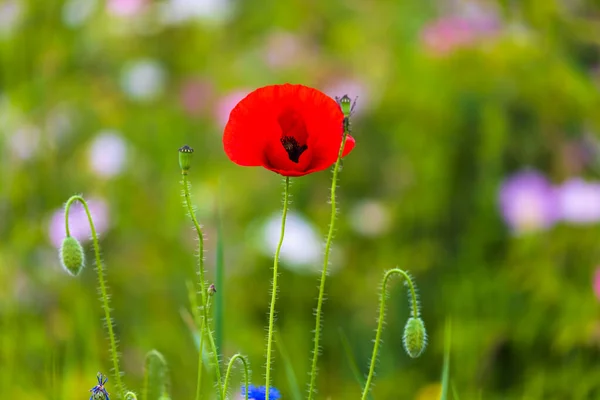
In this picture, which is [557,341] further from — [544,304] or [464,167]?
[464,167]

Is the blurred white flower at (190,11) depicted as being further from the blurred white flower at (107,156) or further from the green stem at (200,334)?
the green stem at (200,334)

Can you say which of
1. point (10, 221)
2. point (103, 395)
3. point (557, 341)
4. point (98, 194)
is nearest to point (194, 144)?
point (98, 194)

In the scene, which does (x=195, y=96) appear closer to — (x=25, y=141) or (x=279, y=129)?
(x=25, y=141)

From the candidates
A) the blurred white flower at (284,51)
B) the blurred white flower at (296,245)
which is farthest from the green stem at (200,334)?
the blurred white flower at (284,51)

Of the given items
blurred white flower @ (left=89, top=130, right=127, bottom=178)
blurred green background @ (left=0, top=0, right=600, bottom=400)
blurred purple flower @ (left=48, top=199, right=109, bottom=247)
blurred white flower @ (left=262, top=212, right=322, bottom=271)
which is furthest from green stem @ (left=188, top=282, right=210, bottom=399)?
blurred white flower @ (left=89, top=130, right=127, bottom=178)

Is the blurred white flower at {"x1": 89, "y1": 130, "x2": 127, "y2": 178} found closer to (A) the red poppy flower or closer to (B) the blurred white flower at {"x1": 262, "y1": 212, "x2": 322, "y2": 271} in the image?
(B) the blurred white flower at {"x1": 262, "y1": 212, "x2": 322, "y2": 271}
